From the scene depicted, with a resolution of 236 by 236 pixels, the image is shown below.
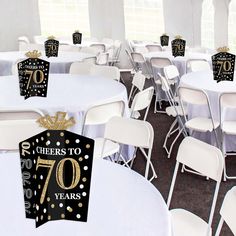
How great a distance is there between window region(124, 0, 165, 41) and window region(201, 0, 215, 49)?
5.11ft

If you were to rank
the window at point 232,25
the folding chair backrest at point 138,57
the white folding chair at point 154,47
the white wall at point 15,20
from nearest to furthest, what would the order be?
1. the folding chair backrest at point 138,57
2. the window at point 232,25
3. the white folding chair at point 154,47
4. the white wall at point 15,20

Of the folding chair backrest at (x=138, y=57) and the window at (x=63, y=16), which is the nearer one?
the folding chair backrest at (x=138, y=57)

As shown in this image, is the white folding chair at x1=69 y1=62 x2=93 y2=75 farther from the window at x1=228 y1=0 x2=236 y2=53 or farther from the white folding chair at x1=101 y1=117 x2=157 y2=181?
the window at x1=228 y1=0 x2=236 y2=53

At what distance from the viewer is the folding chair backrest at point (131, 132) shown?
8.84 feet

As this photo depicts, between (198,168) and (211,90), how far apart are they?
5.96ft

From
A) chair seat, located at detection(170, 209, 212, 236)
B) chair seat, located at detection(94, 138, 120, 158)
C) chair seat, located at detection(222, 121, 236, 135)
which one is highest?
chair seat, located at detection(94, 138, 120, 158)

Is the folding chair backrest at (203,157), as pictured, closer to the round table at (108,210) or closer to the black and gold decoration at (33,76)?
the round table at (108,210)

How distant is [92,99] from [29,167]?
6.77 feet

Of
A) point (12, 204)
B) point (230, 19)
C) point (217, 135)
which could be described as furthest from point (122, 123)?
point (230, 19)

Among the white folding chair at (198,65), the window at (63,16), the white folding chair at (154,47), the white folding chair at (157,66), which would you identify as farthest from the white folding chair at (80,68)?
the window at (63,16)

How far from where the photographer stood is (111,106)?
3.44 metres

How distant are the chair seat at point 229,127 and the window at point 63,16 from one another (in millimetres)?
7293

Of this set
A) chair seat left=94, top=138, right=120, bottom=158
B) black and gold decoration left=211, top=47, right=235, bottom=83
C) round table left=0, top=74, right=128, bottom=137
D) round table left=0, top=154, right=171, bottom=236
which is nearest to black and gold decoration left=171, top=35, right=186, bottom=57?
black and gold decoration left=211, top=47, right=235, bottom=83

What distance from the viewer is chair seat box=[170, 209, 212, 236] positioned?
2.16 meters
